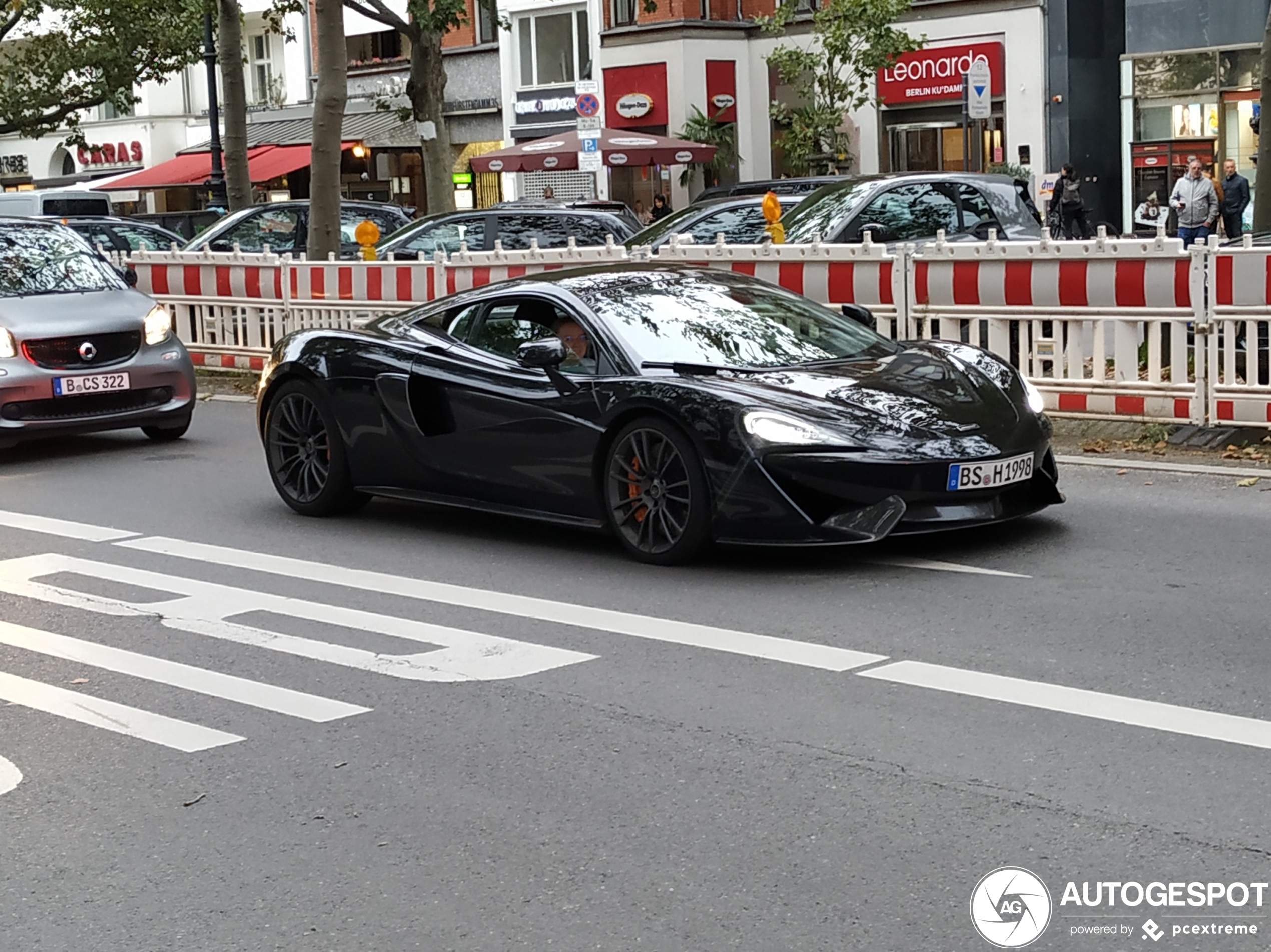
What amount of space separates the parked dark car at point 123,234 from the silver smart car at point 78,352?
9.62 meters

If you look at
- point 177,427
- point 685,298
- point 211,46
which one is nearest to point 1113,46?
point 211,46

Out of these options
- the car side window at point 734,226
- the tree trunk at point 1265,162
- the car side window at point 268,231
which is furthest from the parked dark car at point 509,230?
the tree trunk at point 1265,162

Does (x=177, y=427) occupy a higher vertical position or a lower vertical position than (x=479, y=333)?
lower

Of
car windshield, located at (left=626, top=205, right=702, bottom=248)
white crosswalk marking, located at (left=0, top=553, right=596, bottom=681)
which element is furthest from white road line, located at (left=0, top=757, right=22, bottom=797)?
car windshield, located at (left=626, top=205, right=702, bottom=248)

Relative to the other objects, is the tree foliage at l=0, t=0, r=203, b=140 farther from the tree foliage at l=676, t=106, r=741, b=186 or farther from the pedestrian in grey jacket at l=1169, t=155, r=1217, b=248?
the pedestrian in grey jacket at l=1169, t=155, r=1217, b=248

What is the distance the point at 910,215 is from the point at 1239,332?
476 cm

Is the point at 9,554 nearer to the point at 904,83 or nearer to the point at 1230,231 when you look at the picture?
the point at 1230,231

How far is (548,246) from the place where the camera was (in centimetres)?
2006

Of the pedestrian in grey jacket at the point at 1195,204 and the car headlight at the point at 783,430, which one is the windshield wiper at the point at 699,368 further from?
the pedestrian in grey jacket at the point at 1195,204

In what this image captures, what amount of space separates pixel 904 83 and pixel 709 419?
34243 mm

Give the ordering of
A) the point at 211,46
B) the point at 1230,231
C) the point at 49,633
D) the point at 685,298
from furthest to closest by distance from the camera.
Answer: the point at 211,46, the point at 1230,231, the point at 685,298, the point at 49,633

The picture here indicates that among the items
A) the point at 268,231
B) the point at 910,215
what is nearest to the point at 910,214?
the point at 910,215

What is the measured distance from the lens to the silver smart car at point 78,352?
13.4 meters

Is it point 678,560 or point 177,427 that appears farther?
point 177,427
